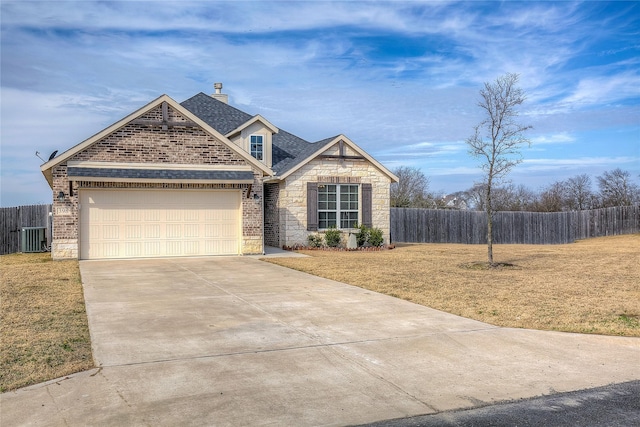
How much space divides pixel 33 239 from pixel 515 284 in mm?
18775

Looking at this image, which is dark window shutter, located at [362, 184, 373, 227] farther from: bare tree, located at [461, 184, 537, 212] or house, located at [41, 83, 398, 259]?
bare tree, located at [461, 184, 537, 212]

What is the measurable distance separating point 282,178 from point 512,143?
29.8 ft

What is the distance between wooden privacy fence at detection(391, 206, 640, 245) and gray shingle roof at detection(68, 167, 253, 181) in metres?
12.0

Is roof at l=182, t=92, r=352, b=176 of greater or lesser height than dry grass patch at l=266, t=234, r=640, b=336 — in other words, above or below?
above

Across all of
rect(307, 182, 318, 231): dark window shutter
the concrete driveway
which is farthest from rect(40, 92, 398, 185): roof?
the concrete driveway

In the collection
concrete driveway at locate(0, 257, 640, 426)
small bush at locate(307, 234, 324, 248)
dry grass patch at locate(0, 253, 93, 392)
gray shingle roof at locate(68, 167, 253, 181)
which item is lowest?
concrete driveway at locate(0, 257, 640, 426)

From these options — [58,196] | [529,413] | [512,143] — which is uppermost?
[512,143]

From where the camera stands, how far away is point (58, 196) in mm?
16672

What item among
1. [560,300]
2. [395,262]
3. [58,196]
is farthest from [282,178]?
[560,300]

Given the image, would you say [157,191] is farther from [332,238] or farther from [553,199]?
[553,199]

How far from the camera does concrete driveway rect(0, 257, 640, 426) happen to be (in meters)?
4.82

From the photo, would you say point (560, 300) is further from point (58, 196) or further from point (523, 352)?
point (58, 196)

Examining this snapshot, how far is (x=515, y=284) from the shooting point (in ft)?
40.2

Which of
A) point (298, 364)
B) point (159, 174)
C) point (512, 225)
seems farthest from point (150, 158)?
point (512, 225)
